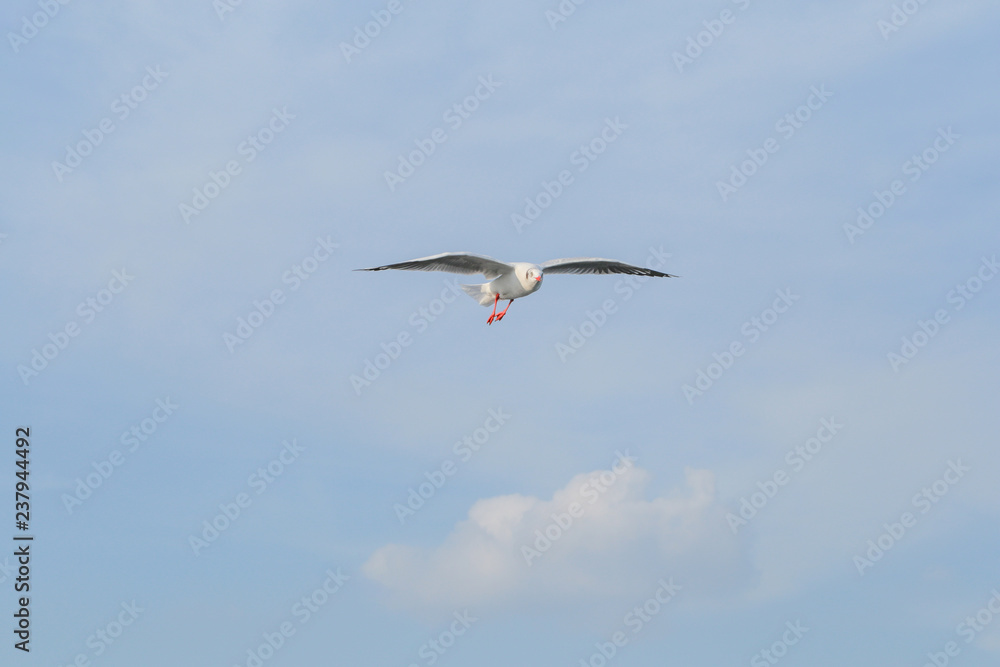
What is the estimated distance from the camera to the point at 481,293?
32156 mm

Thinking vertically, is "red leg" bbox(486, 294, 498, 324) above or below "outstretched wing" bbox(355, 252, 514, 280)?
below

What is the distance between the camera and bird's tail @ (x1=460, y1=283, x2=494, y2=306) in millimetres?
31859

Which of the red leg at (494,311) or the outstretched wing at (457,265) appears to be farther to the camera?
the red leg at (494,311)

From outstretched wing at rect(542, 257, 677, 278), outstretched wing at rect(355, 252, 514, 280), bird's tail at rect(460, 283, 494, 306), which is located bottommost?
outstretched wing at rect(542, 257, 677, 278)

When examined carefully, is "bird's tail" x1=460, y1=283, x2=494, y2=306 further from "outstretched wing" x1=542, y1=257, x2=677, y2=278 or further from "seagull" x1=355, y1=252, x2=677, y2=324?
"outstretched wing" x1=542, y1=257, x2=677, y2=278

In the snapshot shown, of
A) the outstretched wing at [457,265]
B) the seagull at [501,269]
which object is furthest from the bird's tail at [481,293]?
the outstretched wing at [457,265]

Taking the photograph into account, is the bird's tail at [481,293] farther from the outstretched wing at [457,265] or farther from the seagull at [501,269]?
the outstretched wing at [457,265]

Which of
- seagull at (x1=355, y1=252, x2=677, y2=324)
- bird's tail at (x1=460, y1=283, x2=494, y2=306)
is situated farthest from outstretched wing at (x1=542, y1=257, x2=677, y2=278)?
bird's tail at (x1=460, y1=283, x2=494, y2=306)

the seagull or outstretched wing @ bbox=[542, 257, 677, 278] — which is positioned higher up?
the seagull

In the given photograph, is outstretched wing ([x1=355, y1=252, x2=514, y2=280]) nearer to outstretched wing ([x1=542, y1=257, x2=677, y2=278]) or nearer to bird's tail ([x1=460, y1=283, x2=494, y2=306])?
bird's tail ([x1=460, y1=283, x2=494, y2=306])

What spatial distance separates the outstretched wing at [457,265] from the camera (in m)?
29.0

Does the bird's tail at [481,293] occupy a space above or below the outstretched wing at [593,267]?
above

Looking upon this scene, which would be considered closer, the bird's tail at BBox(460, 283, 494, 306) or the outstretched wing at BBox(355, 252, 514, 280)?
the outstretched wing at BBox(355, 252, 514, 280)

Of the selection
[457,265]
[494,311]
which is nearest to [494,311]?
[494,311]
